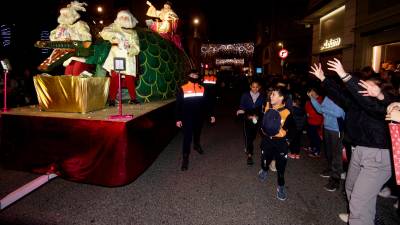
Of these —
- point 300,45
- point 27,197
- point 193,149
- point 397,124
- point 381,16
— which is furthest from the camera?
point 300,45

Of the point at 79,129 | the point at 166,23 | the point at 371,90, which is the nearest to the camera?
the point at 371,90

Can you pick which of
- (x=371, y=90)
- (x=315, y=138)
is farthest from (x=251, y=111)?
(x=371, y=90)

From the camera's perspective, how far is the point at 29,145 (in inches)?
175

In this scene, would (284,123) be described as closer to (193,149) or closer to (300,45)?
(193,149)

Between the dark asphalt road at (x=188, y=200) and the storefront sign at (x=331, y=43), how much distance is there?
456 inches

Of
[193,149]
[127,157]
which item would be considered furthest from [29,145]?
[193,149]

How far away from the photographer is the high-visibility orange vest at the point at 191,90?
5.54 metres

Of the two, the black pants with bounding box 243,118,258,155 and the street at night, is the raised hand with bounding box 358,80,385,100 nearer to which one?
the street at night

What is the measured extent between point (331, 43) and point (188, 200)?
14882mm

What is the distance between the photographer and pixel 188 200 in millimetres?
3961

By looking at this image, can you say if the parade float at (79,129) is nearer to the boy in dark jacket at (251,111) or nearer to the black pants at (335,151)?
the boy in dark jacket at (251,111)

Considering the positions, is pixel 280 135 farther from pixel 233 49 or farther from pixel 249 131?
pixel 233 49

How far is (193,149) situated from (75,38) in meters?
3.62

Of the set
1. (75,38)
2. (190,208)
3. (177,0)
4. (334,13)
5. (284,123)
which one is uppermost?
(177,0)
